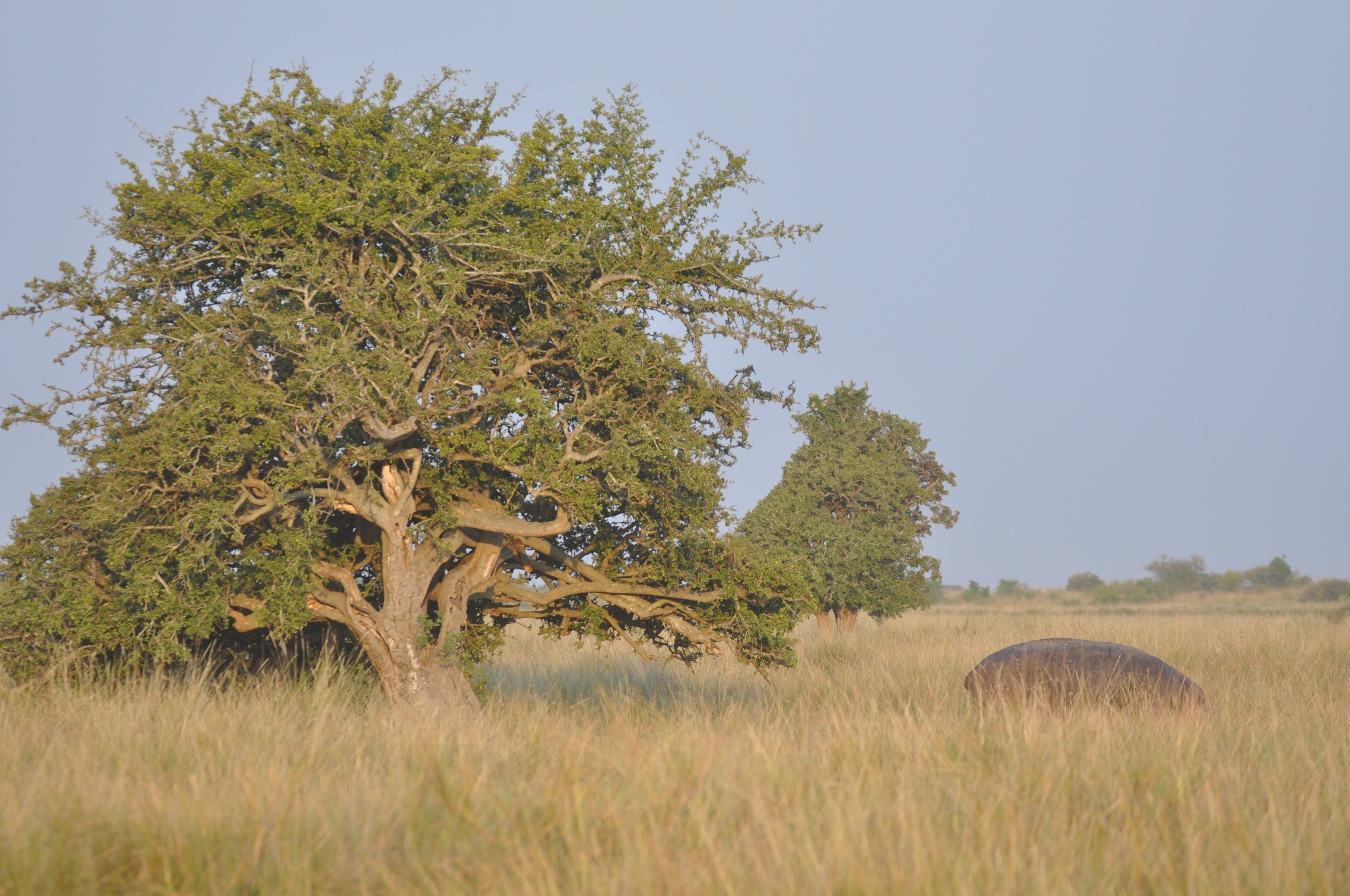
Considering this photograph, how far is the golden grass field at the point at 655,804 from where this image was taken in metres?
4.43

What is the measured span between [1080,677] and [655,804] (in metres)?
Answer: 7.15

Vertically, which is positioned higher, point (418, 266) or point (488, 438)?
point (418, 266)

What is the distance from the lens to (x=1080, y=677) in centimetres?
1061

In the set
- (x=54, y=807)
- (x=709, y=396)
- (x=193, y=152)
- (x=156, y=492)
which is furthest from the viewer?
→ (x=709, y=396)

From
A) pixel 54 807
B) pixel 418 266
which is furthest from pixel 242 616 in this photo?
pixel 54 807

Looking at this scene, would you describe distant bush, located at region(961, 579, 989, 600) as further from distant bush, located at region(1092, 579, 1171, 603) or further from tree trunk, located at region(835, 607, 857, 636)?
tree trunk, located at region(835, 607, 857, 636)

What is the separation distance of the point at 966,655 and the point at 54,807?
15054 millimetres

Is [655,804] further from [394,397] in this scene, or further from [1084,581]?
[1084,581]

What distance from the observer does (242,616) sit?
1028 cm

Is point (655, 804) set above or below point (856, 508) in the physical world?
below

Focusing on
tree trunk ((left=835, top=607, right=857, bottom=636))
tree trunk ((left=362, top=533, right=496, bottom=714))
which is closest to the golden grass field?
tree trunk ((left=362, top=533, right=496, bottom=714))

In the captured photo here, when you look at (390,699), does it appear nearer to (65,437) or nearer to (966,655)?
(65,437)

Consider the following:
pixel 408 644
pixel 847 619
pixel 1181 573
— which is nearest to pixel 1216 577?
pixel 1181 573

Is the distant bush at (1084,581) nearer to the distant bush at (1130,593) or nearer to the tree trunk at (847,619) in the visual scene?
the distant bush at (1130,593)
